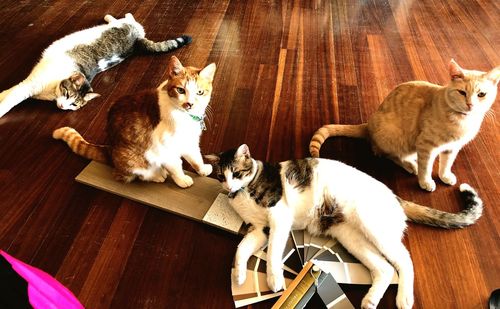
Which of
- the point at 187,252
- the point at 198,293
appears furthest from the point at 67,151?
the point at 198,293

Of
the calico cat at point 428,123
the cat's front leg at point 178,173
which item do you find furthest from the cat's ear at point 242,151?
the calico cat at point 428,123

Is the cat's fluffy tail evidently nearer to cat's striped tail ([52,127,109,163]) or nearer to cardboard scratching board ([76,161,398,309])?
cardboard scratching board ([76,161,398,309])

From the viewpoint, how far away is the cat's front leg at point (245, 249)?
1.37 metres

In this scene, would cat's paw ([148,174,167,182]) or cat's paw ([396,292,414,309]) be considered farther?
cat's paw ([148,174,167,182])

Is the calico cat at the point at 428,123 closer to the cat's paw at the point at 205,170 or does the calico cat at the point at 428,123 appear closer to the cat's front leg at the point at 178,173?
the cat's paw at the point at 205,170

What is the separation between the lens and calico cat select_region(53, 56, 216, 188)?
1.50 m

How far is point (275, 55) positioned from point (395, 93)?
116 cm

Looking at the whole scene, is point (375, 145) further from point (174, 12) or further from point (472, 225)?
point (174, 12)

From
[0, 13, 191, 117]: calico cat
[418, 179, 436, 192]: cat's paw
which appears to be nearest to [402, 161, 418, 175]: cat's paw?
[418, 179, 436, 192]: cat's paw

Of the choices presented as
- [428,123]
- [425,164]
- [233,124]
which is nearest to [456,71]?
[428,123]

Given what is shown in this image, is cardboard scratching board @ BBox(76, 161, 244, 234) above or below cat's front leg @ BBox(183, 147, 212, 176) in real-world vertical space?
below

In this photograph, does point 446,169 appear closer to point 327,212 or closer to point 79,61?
point 327,212

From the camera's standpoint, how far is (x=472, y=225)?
61.9 inches

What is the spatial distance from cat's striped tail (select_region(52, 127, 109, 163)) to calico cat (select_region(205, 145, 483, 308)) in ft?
2.20
